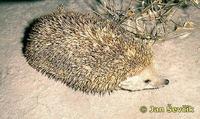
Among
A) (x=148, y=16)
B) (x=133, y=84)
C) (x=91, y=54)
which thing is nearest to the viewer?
(x=91, y=54)

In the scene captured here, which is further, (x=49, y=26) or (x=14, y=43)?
(x=14, y=43)

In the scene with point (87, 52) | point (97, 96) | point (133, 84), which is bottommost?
point (97, 96)

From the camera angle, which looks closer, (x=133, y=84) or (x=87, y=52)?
(x=87, y=52)

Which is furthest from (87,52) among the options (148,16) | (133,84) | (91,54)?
(148,16)

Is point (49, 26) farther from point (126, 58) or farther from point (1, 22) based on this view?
point (1, 22)

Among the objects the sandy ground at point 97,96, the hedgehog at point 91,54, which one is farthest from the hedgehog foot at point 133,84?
the sandy ground at point 97,96

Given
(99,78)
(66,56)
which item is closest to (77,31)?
(66,56)

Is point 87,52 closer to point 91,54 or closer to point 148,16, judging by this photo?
point 91,54
